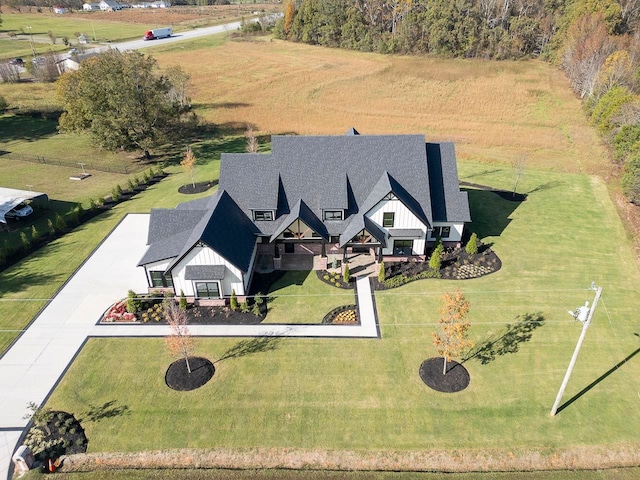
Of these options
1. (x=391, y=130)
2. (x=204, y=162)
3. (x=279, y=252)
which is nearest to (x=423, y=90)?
(x=391, y=130)

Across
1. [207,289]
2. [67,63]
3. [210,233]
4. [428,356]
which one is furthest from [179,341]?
[67,63]

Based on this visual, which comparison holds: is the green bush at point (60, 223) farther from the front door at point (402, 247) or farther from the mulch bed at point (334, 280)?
the front door at point (402, 247)

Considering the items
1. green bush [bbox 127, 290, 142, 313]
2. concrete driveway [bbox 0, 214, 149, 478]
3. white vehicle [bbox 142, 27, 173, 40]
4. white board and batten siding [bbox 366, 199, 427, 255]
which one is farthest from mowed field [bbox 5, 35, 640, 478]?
white vehicle [bbox 142, 27, 173, 40]

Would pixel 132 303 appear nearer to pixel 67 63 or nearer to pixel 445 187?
pixel 445 187

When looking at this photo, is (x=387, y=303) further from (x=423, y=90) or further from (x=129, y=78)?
(x=423, y=90)

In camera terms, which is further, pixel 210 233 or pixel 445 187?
pixel 445 187

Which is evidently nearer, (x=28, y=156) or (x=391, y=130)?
(x=28, y=156)
